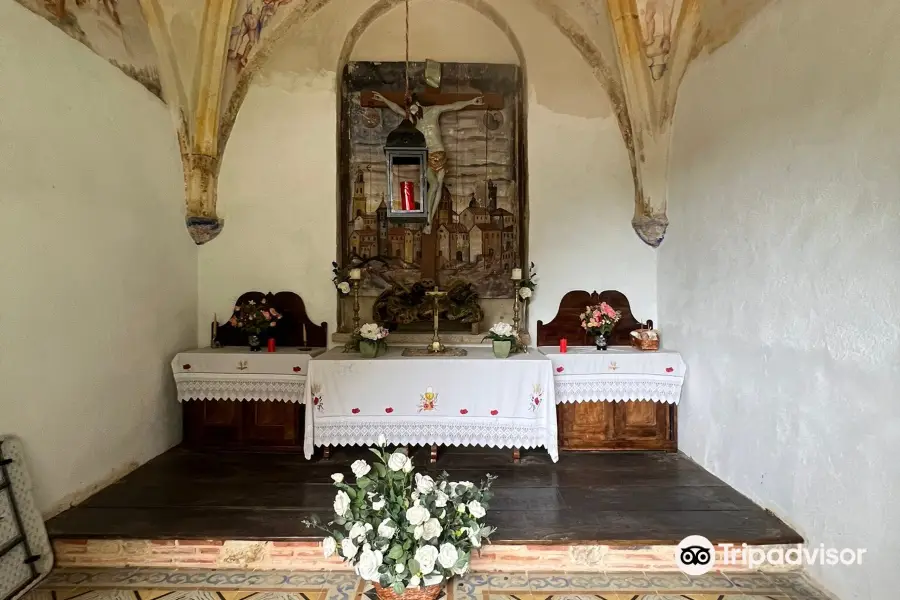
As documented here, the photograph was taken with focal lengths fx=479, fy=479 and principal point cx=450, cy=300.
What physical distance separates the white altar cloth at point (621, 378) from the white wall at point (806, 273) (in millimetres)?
338

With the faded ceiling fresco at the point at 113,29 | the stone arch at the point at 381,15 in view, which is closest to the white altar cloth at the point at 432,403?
the faded ceiling fresco at the point at 113,29

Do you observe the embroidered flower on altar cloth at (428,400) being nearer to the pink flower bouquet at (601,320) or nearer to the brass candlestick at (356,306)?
the brass candlestick at (356,306)

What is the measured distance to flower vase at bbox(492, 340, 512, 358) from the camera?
502cm

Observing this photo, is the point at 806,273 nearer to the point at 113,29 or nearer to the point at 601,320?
the point at 601,320

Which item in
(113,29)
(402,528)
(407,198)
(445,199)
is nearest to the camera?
(402,528)

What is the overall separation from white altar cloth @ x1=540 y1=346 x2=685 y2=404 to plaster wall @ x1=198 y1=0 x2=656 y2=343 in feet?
3.06

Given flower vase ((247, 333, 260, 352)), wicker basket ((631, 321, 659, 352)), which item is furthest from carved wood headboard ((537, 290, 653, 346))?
flower vase ((247, 333, 260, 352))

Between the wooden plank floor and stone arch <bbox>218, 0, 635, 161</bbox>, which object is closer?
the wooden plank floor

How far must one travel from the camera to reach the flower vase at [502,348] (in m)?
5.02

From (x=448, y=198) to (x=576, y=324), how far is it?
7.42 feet

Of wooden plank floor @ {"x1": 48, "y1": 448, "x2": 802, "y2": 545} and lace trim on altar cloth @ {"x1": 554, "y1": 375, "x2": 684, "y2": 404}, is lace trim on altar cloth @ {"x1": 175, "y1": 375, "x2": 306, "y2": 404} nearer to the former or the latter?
wooden plank floor @ {"x1": 48, "y1": 448, "x2": 802, "y2": 545}

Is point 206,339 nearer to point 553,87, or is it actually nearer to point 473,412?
point 473,412

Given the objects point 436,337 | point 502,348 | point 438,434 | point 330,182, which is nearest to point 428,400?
point 438,434

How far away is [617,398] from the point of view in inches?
199
